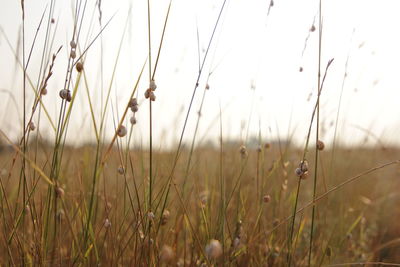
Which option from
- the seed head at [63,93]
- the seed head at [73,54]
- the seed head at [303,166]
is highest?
the seed head at [73,54]

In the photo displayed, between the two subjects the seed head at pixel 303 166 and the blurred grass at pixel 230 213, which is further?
the blurred grass at pixel 230 213

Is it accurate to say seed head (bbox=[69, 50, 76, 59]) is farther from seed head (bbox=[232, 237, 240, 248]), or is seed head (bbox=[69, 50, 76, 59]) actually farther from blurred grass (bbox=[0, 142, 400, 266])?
seed head (bbox=[232, 237, 240, 248])

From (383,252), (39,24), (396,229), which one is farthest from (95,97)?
(396,229)

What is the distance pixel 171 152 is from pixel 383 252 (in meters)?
1.26

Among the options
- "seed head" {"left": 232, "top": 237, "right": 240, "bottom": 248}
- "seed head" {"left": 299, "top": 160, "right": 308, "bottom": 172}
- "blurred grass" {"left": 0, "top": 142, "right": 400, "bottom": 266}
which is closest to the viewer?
"seed head" {"left": 299, "top": 160, "right": 308, "bottom": 172}

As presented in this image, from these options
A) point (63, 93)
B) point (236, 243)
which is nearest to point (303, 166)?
point (236, 243)

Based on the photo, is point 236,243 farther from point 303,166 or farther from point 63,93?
point 63,93

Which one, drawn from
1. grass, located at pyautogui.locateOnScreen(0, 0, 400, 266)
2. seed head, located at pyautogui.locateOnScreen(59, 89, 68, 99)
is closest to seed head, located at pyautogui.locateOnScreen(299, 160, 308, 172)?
grass, located at pyautogui.locateOnScreen(0, 0, 400, 266)

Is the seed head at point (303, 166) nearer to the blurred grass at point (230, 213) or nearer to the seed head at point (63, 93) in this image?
the blurred grass at point (230, 213)

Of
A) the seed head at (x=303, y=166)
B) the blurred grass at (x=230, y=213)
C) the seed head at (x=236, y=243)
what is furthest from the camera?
the blurred grass at (x=230, y=213)

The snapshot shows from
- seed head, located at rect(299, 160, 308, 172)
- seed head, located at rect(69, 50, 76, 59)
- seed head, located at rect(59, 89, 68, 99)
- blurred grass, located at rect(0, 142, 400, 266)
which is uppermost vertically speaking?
seed head, located at rect(69, 50, 76, 59)

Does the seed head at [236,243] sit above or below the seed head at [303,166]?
below

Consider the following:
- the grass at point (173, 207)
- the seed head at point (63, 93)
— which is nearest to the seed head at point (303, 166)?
the grass at point (173, 207)

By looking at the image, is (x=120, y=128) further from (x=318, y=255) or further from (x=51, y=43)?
(x=318, y=255)
